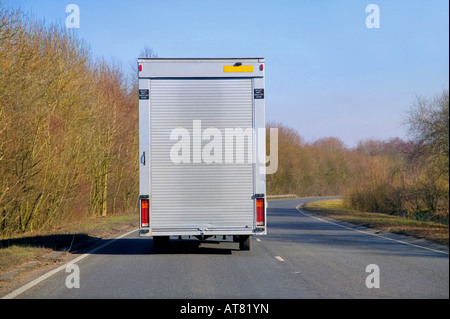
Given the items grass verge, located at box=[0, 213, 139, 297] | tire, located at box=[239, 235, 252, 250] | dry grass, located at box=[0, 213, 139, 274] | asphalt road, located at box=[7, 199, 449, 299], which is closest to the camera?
asphalt road, located at box=[7, 199, 449, 299]

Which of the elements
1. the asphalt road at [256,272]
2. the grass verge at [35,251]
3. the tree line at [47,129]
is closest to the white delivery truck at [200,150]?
the asphalt road at [256,272]

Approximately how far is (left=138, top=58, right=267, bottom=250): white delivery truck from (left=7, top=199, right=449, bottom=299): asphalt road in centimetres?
94

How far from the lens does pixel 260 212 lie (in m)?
12.3

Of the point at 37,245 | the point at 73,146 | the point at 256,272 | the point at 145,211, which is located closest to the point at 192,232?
the point at 145,211

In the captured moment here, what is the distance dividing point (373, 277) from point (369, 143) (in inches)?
2554

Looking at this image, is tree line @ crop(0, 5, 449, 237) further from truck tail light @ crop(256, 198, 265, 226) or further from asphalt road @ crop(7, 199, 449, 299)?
truck tail light @ crop(256, 198, 265, 226)

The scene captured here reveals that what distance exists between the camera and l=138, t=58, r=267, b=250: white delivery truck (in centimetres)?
1221

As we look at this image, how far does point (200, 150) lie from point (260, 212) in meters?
1.96

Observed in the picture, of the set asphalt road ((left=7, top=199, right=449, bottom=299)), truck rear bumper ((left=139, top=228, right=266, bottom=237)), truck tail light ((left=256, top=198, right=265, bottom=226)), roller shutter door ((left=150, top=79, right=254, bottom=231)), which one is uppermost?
roller shutter door ((left=150, top=79, right=254, bottom=231))

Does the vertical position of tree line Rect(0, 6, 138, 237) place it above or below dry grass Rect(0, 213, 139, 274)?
above

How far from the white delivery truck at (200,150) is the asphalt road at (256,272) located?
0.94 metres

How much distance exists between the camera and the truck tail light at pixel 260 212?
12289mm

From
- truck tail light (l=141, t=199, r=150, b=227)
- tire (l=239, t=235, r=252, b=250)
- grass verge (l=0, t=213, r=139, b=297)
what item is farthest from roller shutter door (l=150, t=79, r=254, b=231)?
grass verge (l=0, t=213, r=139, b=297)

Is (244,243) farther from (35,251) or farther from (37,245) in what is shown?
(37,245)
